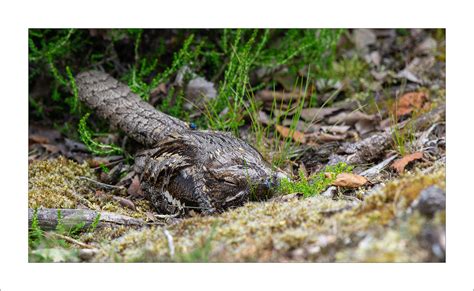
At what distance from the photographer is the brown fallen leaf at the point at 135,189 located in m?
3.19

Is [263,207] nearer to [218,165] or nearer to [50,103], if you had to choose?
[218,165]

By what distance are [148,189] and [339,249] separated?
4.61 feet

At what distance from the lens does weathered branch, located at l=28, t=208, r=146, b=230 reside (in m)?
2.66

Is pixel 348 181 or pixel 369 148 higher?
pixel 369 148

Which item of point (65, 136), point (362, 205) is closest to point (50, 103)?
point (65, 136)

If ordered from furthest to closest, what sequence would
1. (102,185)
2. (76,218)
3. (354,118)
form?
(354,118)
(102,185)
(76,218)

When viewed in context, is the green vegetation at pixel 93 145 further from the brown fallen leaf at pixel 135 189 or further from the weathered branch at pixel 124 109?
the brown fallen leaf at pixel 135 189

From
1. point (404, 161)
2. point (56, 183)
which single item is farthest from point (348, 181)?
→ point (56, 183)

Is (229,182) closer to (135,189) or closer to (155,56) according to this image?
(135,189)

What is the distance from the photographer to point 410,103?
13.1 ft

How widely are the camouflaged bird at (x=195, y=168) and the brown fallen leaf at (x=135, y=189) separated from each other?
0.22ft

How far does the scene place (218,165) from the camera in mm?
2732

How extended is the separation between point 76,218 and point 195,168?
2.11 ft

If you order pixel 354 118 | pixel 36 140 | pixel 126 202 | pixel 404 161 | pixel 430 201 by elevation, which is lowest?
pixel 126 202
